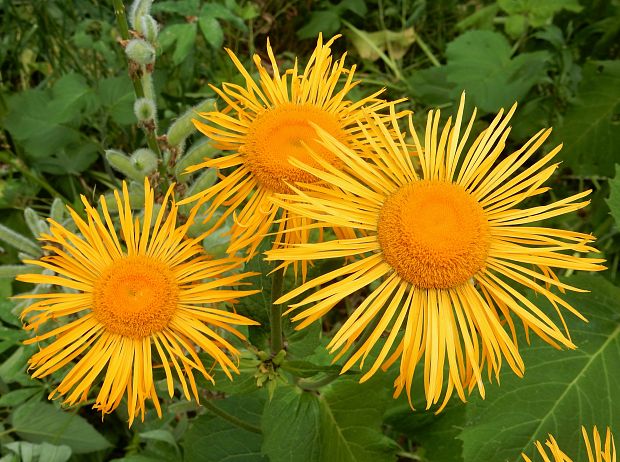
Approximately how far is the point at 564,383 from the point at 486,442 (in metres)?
0.31

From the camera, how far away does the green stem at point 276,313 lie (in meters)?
1.38

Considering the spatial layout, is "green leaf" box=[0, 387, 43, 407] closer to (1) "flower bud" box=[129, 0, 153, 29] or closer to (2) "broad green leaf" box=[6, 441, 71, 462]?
(2) "broad green leaf" box=[6, 441, 71, 462]

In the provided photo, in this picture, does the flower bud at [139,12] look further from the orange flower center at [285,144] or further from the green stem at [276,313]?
the green stem at [276,313]

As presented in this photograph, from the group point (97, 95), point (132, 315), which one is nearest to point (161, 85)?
point (97, 95)

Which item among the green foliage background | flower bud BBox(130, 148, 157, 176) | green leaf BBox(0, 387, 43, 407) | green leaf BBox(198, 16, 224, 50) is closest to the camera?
the green foliage background

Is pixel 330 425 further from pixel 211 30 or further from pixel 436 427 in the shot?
pixel 211 30

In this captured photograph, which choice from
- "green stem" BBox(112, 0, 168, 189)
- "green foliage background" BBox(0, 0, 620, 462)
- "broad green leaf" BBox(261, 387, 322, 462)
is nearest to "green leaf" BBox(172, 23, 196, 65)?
"green foliage background" BBox(0, 0, 620, 462)

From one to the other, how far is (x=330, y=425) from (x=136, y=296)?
57cm

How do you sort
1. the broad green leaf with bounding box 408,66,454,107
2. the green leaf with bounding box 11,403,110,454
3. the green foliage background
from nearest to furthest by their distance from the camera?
the green foliage background → the green leaf with bounding box 11,403,110,454 → the broad green leaf with bounding box 408,66,454,107

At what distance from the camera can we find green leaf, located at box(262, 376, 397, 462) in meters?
1.50

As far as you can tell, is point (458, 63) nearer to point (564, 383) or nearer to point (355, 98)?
point (355, 98)

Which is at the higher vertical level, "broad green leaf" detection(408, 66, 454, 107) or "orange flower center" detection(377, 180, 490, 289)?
"broad green leaf" detection(408, 66, 454, 107)

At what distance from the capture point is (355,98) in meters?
2.91

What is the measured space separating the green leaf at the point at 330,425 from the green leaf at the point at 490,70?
1.51 m
